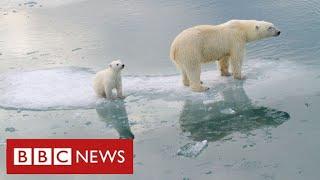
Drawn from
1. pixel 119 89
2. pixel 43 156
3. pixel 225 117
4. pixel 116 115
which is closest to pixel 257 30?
pixel 225 117

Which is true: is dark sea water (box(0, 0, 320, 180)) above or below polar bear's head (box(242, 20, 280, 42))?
below

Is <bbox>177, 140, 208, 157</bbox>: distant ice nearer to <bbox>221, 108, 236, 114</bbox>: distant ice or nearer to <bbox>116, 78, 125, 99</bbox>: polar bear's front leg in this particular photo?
<bbox>221, 108, 236, 114</bbox>: distant ice

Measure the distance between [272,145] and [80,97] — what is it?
9.85 feet

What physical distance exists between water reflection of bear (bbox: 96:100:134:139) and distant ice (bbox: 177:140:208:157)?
29.2 inches

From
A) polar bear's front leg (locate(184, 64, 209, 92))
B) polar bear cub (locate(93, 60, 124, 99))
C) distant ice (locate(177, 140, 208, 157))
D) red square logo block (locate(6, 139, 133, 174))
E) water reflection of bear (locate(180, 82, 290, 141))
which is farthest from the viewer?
polar bear's front leg (locate(184, 64, 209, 92))

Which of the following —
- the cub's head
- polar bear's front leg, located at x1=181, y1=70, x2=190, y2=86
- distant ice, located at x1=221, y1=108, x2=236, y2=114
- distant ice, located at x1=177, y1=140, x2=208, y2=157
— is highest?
the cub's head

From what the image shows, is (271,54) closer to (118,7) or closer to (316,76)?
(316,76)

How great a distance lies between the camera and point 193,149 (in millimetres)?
6453

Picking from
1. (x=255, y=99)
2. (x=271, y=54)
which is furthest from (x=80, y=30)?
(x=255, y=99)

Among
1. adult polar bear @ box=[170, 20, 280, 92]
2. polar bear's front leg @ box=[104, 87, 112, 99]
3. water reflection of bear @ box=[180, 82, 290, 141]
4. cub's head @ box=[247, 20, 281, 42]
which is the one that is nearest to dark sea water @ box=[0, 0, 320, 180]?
water reflection of bear @ box=[180, 82, 290, 141]

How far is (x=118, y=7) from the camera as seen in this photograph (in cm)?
1205

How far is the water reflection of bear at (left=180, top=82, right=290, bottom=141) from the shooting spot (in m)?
6.86

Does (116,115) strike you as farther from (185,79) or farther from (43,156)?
(43,156)

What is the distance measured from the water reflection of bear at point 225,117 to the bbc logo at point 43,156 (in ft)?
4.82
